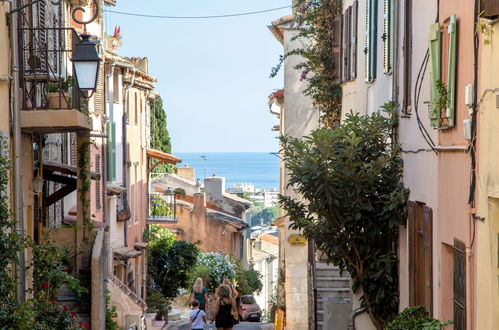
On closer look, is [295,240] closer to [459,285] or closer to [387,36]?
[387,36]

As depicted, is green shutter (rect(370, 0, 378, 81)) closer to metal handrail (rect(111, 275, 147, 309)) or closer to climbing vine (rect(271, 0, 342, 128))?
climbing vine (rect(271, 0, 342, 128))

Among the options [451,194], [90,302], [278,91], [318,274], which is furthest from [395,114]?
[278,91]

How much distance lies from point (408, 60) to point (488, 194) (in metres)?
4.92

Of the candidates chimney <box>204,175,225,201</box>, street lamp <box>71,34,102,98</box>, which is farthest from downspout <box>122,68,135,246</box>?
chimney <box>204,175,225,201</box>

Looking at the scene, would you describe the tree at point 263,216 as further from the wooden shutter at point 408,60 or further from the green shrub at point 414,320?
the green shrub at point 414,320

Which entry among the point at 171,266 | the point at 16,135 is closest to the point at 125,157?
the point at 171,266

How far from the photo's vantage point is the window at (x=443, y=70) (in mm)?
9109

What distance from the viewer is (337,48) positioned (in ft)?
68.0

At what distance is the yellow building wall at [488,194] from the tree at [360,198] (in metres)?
4.56

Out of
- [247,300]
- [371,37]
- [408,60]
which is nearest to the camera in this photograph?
[408,60]

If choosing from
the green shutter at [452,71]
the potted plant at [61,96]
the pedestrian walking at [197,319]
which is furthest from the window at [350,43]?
the green shutter at [452,71]

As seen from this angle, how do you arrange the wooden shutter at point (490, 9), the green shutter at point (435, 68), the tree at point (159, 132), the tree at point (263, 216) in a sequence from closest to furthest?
the wooden shutter at point (490, 9)
the green shutter at point (435, 68)
the tree at point (159, 132)
the tree at point (263, 216)

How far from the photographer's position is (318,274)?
1903 centimetres

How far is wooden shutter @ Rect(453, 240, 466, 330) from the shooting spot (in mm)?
8633
